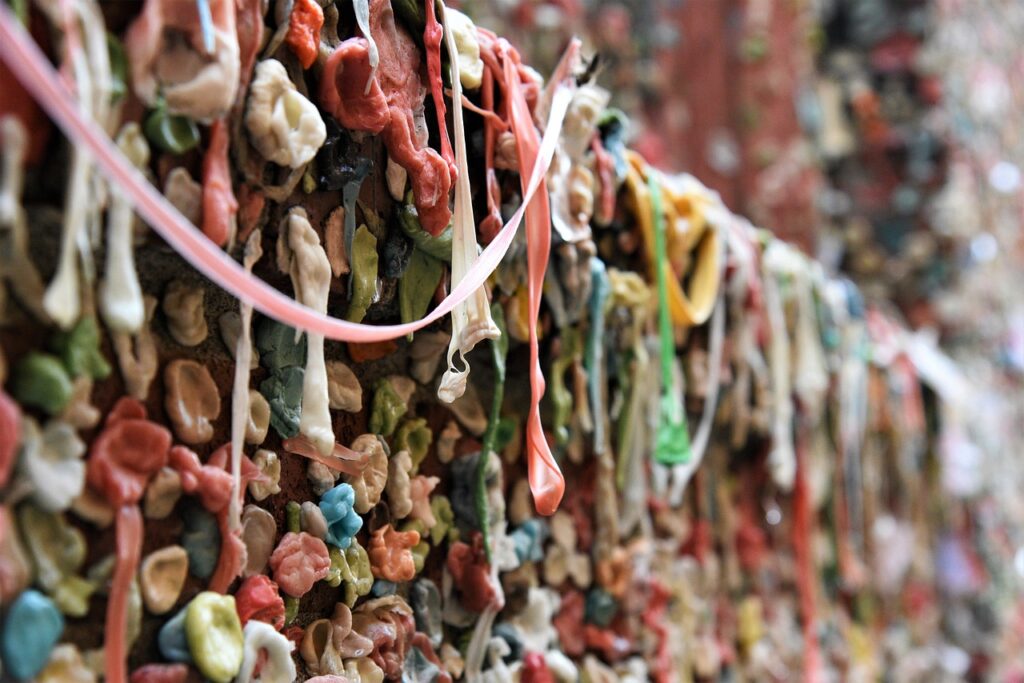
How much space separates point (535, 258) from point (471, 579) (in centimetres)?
21

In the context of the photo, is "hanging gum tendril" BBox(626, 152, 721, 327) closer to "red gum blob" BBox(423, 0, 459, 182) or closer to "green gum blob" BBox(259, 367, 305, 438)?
"red gum blob" BBox(423, 0, 459, 182)

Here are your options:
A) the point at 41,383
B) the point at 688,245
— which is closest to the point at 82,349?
the point at 41,383

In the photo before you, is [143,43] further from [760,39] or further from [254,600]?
[760,39]

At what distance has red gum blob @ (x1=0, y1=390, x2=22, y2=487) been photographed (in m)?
0.37

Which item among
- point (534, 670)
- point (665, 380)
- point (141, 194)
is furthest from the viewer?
point (665, 380)

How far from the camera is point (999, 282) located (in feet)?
6.63

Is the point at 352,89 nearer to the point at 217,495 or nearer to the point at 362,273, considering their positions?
the point at 362,273

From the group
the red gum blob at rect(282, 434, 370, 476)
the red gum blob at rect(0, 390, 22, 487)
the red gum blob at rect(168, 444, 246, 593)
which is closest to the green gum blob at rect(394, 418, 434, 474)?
the red gum blob at rect(282, 434, 370, 476)

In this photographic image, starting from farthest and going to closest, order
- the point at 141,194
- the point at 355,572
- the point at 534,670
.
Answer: the point at 534,670 → the point at 355,572 → the point at 141,194

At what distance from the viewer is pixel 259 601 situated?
0.49 metres

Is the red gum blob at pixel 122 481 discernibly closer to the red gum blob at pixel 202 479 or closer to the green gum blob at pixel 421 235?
the red gum blob at pixel 202 479

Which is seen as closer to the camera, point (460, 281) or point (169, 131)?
point (169, 131)

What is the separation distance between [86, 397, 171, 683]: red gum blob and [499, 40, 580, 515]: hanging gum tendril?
0.22 metres

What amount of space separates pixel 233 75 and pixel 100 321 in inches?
4.6
